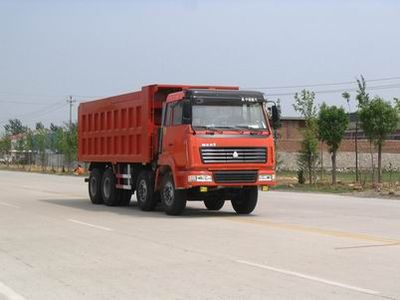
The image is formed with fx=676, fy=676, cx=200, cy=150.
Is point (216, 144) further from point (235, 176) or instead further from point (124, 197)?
point (124, 197)

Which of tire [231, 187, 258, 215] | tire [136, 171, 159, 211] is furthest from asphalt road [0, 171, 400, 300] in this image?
tire [136, 171, 159, 211]

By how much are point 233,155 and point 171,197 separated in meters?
2.15

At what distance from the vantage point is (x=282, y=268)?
9.46m

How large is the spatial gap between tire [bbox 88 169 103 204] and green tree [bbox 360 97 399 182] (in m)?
15.2

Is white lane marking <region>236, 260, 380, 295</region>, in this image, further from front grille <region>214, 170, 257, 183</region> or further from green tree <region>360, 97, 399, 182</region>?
green tree <region>360, 97, 399, 182</region>

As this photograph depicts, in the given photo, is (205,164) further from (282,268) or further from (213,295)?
(213,295)

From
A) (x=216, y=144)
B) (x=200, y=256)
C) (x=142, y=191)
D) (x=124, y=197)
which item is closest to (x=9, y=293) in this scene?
(x=200, y=256)

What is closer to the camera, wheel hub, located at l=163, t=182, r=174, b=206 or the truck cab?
the truck cab

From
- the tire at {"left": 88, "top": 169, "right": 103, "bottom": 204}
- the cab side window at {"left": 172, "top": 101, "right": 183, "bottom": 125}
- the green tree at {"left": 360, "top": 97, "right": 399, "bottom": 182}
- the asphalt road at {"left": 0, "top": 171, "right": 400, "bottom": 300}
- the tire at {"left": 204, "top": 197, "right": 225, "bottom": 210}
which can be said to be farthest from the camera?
the green tree at {"left": 360, "top": 97, "right": 399, "bottom": 182}

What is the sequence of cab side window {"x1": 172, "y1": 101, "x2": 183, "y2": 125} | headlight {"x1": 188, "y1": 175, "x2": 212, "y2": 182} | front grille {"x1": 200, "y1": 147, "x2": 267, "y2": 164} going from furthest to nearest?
cab side window {"x1": 172, "y1": 101, "x2": 183, "y2": 125} → front grille {"x1": 200, "y1": 147, "x2": 267, "y2": 164} → headlight {"x1": 188, "y1": 175, "x2": 212, "y2": 182}

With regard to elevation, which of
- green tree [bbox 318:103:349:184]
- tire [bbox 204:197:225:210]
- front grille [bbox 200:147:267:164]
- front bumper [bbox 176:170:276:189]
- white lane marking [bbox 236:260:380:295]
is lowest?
white lane marking [bbox 236:260:380:295]

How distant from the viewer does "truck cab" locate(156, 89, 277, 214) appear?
1666 centimetres

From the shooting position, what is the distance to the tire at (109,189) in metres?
22.0

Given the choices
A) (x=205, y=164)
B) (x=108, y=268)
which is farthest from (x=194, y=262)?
(x=205, y=164)
